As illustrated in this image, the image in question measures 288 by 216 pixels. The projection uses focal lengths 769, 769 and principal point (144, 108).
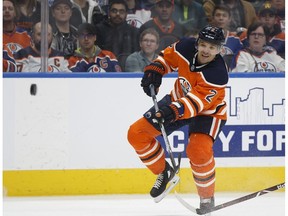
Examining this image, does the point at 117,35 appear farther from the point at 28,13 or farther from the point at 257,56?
the point at 257,56

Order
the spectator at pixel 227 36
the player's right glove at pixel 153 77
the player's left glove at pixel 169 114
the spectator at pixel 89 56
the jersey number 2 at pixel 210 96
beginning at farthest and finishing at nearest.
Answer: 1. the spectator at pixel 227 36
2. the spectator at pixel 89 56
3. the player's right glove at pixel 153 77
4. the jersey number 2 at pixel 210 96
5. the player's left glove at pixel 169 114

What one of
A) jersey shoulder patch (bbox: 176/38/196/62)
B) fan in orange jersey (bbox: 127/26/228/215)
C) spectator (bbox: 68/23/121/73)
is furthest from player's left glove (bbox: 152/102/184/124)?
spectator (bbox: 68/23/121/73)

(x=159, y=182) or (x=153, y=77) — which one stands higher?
(x=153, y=77)

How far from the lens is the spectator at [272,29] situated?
18.6 ft

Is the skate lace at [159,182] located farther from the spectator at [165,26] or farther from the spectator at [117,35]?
the spectator at [165,26]

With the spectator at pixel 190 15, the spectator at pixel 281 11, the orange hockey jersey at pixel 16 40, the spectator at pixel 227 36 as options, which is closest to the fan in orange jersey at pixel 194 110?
the spectator at pixel 190 15

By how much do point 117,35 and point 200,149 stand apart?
4.62 ft

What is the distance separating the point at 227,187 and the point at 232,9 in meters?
1.30

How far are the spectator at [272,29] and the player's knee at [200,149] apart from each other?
55.7 inches

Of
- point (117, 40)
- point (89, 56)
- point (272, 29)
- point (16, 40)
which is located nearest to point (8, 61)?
point (16, 40)

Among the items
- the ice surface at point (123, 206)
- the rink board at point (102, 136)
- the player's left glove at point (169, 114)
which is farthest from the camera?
the rink board at point (102, 136)

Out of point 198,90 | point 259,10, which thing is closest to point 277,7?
point 259,10

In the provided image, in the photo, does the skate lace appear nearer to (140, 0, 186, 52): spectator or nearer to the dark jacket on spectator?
the dark jacket on spectator

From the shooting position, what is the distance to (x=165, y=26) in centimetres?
555
